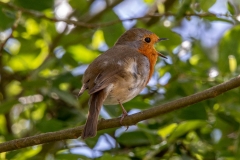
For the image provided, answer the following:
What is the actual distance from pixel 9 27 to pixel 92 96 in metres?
1.57

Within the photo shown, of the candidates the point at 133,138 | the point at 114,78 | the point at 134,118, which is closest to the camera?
the point at 134,118

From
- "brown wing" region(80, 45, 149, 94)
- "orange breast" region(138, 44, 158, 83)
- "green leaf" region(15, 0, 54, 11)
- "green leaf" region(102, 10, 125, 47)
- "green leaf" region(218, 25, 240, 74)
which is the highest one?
"green leaf" region(15, 0, 54, 11)

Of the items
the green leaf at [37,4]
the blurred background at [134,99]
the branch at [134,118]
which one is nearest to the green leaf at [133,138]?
the blurred background at [134,99]

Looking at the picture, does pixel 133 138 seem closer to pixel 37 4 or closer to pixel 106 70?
pixel 106 70

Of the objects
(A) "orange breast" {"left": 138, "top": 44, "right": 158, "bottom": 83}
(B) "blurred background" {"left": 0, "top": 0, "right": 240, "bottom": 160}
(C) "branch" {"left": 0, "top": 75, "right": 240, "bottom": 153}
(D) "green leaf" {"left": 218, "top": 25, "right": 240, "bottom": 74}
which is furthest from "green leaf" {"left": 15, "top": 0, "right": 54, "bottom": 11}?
(C) "branch" {"left": 0, "top": 75, "right": 240, "bottom": 153}

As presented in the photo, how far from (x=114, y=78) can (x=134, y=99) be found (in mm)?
674

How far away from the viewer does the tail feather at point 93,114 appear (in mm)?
3609

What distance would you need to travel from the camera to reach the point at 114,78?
13.4ft

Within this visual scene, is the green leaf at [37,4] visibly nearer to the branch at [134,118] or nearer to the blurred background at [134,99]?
the blurred background at [134,99]

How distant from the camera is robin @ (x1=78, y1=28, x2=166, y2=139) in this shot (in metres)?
3.87

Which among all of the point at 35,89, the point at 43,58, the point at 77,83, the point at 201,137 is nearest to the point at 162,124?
the point at 201,137

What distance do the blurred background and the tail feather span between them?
0.36 metres

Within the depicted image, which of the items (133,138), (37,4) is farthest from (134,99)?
(37,4)

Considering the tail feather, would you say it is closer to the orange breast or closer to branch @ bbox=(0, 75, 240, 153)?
branch @ bbox=(0, 75, 240, 153)
